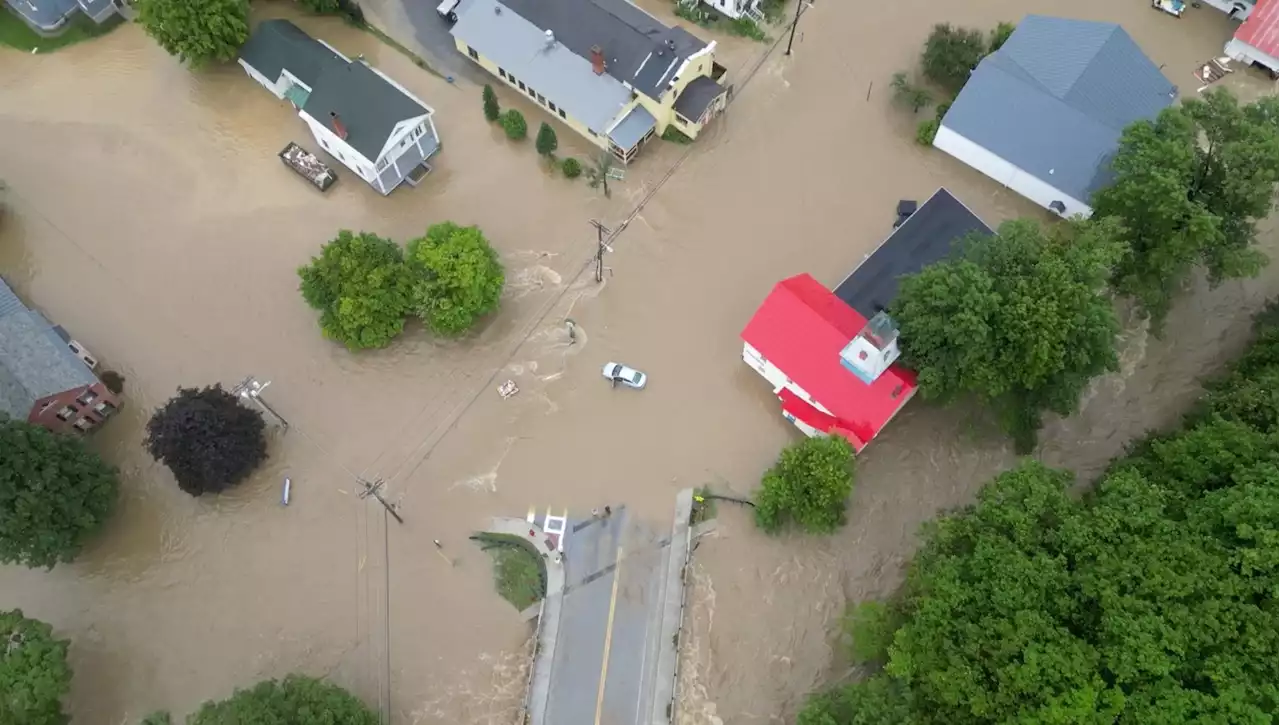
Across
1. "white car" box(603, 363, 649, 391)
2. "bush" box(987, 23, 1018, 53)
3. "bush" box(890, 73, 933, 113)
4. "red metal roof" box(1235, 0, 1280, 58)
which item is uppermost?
"red metal roof" box(1235, 0, 1280, 58)

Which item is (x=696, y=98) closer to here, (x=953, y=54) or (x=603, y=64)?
(x=603, y=64)

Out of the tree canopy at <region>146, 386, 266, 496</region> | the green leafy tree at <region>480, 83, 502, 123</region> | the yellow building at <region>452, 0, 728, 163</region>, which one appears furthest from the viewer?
the green leafy tree at <region>480, 83, 502, 123</region>

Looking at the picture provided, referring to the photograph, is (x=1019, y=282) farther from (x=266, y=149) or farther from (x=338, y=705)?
(x=266, y=149)

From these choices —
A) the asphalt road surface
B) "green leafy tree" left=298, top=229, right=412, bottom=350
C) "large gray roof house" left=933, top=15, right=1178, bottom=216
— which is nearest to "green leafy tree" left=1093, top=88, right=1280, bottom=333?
"large gray roof house" left=933, top=15, right=1178, bottom=216

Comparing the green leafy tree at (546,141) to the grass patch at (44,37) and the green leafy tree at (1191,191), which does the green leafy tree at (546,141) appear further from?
the grass patch at (44,37)

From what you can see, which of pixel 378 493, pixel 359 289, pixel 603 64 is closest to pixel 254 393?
pixel 359 289

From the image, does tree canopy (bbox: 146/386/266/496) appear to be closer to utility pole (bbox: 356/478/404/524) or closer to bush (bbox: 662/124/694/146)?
utility pole (bbox: 356/478/404/524)

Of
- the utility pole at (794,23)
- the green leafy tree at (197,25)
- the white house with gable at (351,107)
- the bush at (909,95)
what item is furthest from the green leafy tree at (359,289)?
the bush at (909,95)
